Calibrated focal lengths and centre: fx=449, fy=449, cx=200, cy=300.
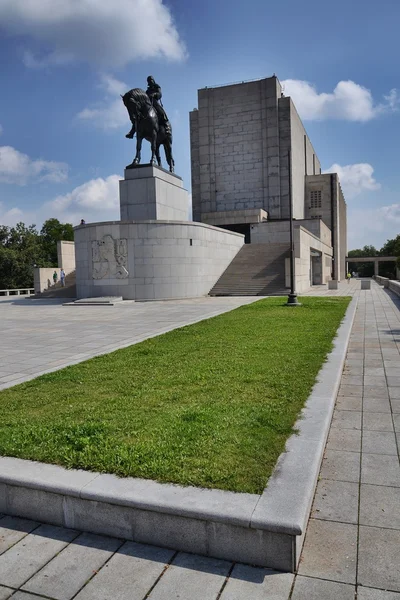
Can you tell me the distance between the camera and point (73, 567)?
2650 mm

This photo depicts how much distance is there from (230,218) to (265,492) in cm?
4299

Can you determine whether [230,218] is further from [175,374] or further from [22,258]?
[175,374]

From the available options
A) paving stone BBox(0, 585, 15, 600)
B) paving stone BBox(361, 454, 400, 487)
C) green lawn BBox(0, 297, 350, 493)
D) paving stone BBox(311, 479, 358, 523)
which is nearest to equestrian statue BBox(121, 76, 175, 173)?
green lawn BBox(0, 297, 350, 493)

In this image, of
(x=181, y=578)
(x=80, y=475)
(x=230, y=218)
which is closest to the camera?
(x=181, y=578)

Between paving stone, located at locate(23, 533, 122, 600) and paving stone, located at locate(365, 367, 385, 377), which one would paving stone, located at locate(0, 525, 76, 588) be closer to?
paving stone, located at locate(23, 533, 122, 600)

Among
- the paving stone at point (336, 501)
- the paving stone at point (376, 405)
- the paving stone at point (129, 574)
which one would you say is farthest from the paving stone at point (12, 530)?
the paving stone at point (376, 405)

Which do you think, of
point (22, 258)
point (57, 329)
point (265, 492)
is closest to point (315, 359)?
point (265, 492)

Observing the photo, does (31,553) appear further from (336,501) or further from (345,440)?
(345,440)

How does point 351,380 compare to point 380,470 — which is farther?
point 351,380

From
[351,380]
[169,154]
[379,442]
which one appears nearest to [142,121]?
[169,154]

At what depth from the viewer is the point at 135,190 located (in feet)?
89.7

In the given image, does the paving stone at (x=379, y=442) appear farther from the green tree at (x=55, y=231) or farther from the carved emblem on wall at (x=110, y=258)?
the green tree at (x=55, y=231)

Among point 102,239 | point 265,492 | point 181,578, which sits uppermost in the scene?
point 102,239

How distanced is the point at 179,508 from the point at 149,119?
26.7 m
